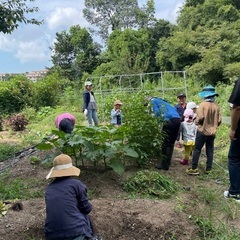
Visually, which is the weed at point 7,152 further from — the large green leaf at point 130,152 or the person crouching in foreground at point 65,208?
the person crouching in foreground at point 65,208

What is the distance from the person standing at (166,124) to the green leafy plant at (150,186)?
2.87ft

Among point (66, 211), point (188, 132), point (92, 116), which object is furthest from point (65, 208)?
point (92, 116)

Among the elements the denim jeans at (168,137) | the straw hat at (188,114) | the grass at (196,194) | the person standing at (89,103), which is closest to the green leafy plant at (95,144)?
the grass at (196,194)

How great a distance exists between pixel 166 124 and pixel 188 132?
79cm

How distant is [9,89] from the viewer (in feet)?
57.1

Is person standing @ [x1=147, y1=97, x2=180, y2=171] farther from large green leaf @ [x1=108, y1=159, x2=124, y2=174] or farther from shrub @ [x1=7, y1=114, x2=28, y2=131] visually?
shrub @ [x1=7, y1=114, x2=28, y2=131]

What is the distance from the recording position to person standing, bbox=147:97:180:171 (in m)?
5.39

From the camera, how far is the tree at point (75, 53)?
1260 inches

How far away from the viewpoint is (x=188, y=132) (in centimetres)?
599

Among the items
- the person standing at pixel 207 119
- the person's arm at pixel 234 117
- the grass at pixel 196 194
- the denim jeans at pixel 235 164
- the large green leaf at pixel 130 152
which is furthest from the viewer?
the person standing at pixel 207 119

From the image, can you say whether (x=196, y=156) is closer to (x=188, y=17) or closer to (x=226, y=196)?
(x=226, y=196)

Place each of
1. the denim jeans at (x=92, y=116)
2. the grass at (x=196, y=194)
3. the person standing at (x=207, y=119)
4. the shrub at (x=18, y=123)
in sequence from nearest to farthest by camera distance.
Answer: the grass at (x=196, y=194) < the person standing at (x=207, y=119) < the denim jeans at (x=92, y=116) < the shrub at (x=18, y=123)

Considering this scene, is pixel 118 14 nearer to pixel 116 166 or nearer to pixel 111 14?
pixel 111 14

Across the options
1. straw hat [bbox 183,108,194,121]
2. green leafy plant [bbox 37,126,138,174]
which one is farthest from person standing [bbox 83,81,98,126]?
green leafy plant [bbox 37,126,138,174]
